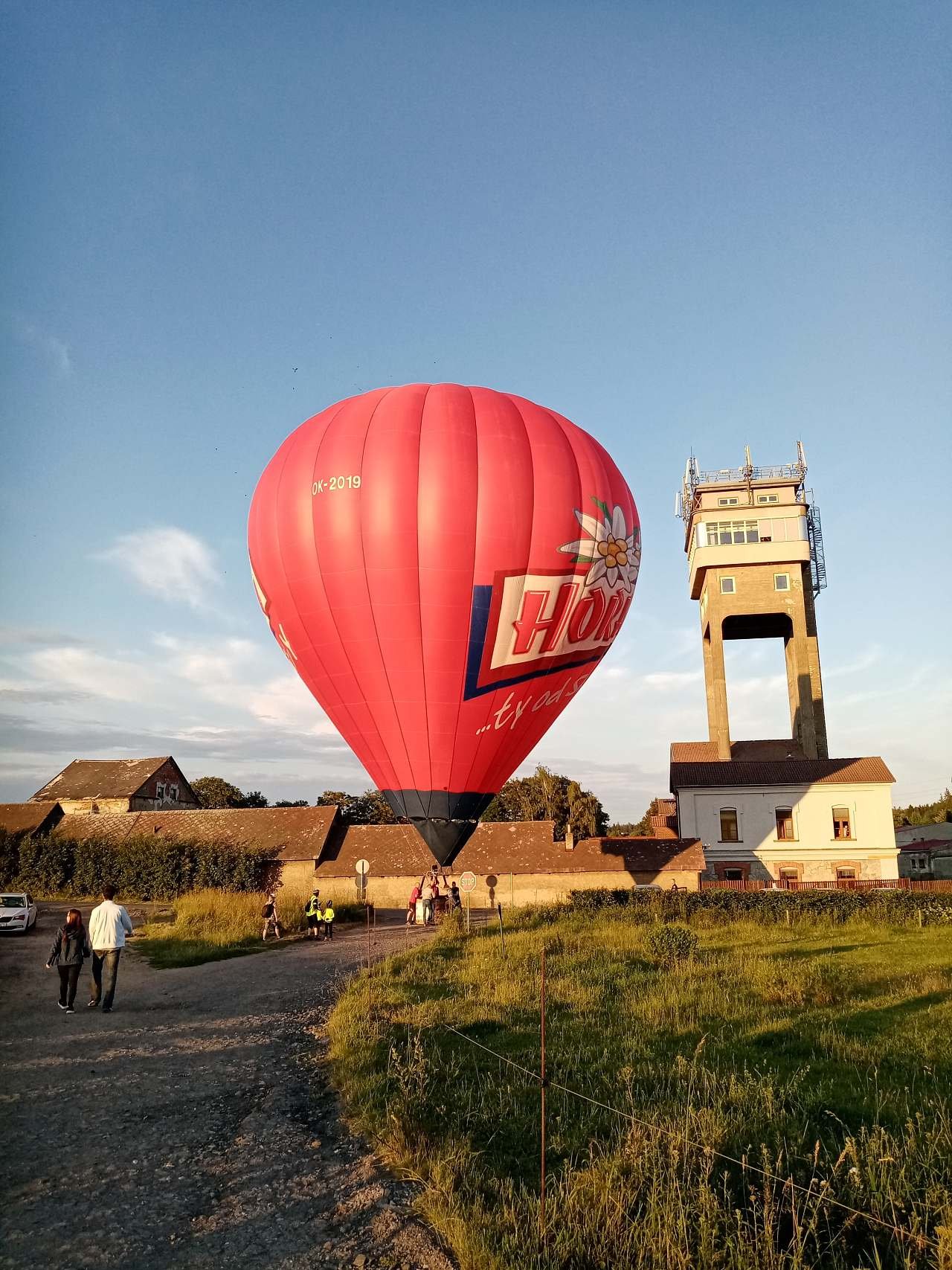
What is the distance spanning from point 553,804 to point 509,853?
34.2 metres

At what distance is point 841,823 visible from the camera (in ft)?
135

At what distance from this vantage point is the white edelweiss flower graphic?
17594 millimetres

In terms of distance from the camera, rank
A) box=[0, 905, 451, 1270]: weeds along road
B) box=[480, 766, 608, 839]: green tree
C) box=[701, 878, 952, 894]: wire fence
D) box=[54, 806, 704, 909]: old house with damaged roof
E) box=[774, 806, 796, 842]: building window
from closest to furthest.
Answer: box=[0, 905, 451, 1270]: weeds along road → box=[701, 878, 952, 894]: wire fence → box=[54, 806, 704, 909]: old house with damaged roof → box=[774, 806, 796, 842]: building window → box=[480, 766, 608, 839]: green tree

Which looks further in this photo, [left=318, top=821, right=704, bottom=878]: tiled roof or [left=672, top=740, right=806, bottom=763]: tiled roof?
[left=672, top=740, right=806, bottom=763]: tiled roof

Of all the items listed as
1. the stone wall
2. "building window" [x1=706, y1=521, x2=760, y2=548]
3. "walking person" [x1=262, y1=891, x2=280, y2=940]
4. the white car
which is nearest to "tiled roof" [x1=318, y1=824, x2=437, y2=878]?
the stone wall

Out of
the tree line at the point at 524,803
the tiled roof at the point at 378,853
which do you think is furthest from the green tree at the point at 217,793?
the tiled roof at the point at 378,853

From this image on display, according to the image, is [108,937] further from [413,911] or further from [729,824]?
[729,824]

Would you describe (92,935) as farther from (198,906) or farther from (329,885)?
(329,885)

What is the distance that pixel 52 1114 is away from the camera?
743cm

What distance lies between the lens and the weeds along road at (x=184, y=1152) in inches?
207

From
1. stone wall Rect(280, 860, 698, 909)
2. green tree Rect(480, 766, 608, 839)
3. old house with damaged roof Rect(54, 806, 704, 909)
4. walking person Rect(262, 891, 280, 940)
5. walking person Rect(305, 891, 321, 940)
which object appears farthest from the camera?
green tree Rect(480, 766, 608, 839)

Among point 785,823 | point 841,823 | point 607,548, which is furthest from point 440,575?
point 841,823

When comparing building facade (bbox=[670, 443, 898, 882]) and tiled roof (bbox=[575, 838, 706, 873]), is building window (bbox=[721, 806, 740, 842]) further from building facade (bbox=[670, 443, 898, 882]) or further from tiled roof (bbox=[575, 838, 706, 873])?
tiled roof (bbox=[575, 838, 706, 873])

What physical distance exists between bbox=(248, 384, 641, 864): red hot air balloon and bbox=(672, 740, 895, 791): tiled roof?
27.0m
